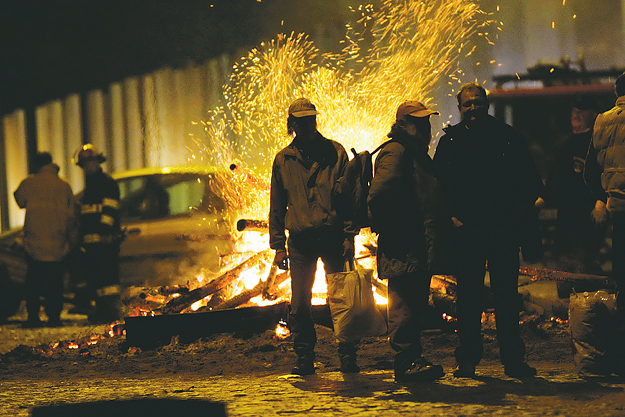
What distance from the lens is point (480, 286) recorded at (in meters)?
4.89

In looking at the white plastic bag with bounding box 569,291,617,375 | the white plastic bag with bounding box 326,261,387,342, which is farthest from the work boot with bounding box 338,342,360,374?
Result: the white plastic bag with bounding box 569,291,617,375

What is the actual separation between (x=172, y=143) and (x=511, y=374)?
388 inches

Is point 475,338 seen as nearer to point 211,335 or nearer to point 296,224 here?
point 296,224

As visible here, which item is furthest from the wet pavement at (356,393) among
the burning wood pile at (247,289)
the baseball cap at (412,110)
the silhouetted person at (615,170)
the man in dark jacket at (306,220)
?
the baseball cap at (412,110)

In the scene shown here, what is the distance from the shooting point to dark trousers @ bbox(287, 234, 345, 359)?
5.26 m

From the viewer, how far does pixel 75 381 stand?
5.52m

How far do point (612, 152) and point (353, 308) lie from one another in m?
2.09

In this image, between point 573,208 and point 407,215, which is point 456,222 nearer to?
point 407,215

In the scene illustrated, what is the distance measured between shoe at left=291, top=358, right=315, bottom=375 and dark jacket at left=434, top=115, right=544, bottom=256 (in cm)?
152

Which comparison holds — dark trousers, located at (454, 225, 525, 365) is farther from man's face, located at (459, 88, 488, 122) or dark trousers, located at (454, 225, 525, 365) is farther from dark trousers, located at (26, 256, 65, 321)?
dark trousers, located at (26, 256, 65, 321)

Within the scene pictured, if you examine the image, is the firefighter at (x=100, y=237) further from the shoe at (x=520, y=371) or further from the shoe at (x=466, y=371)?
the shoe at (x=520, y=371)

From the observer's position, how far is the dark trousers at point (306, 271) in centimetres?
526

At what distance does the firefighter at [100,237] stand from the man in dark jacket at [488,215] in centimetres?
516

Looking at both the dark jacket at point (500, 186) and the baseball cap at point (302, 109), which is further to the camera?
the baseball cap at point (302, 109)
